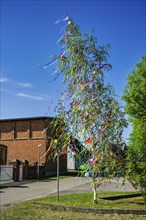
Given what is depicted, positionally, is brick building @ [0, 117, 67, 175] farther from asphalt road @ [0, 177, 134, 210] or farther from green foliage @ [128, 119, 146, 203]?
green foliage @ [128, 119, 146, 203]

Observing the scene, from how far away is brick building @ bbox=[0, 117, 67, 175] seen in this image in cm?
3684

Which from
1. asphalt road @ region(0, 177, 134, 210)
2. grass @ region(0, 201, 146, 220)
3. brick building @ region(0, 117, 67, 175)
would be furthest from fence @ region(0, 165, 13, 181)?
grass @ region(0, 201, 146, 220)

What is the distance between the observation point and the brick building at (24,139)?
36844 millimetres

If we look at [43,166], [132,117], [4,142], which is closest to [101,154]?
[132,117]

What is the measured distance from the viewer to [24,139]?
38219mm

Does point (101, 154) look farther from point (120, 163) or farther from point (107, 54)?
point (107, 54)

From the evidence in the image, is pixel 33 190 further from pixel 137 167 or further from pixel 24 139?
pixel 24 139

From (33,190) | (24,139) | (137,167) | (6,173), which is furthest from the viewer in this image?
(24,139)

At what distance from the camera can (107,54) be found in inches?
485

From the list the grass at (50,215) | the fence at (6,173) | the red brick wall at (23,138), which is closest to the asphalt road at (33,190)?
the grass at (50,215)

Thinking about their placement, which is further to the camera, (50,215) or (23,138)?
(23,138)

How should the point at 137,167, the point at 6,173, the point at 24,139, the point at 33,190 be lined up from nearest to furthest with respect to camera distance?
the point at 137,167 → the point at 33,190 → the point at 6,173 → the point at 24,139

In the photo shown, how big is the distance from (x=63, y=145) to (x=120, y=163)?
8.56ft

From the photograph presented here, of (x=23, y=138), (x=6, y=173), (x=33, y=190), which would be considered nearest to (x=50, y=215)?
(x=33, y=190)
